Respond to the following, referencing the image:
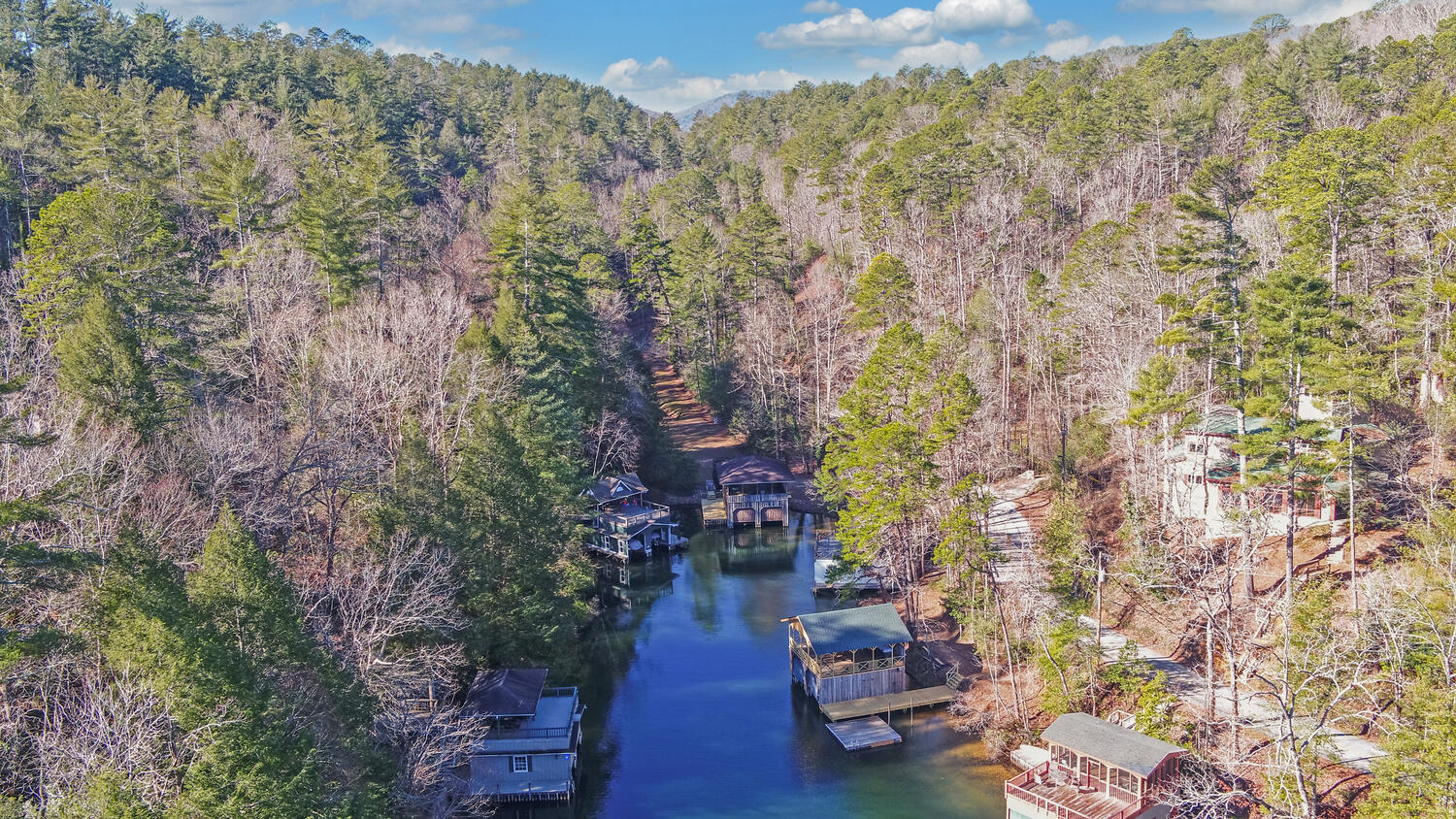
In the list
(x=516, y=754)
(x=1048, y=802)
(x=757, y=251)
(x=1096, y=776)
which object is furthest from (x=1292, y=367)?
(x=757, y=251)

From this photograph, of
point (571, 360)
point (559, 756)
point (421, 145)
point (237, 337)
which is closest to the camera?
point (559, 756)

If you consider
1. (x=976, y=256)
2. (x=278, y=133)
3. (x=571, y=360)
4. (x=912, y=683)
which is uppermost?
(x=278, y=133)

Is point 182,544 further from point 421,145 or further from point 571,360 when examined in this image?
point 421,145

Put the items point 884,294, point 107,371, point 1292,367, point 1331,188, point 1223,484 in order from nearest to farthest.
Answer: point 107,371
point 1292,367
point 1331,188
point 1223,484
point 884,294

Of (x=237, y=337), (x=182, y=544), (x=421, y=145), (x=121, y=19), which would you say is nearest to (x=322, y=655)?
(x=182, y=544)

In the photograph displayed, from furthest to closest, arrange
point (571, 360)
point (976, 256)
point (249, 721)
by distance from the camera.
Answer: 1. point (976, 256)
2. point (571, 360)
3. point (249, 721)

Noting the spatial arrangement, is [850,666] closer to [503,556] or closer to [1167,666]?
[1167,666]

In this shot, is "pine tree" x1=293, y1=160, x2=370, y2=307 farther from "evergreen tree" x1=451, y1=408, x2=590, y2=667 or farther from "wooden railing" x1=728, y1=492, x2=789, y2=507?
"wooden railing" x1=728, y1=492, x2=789, y2=507
